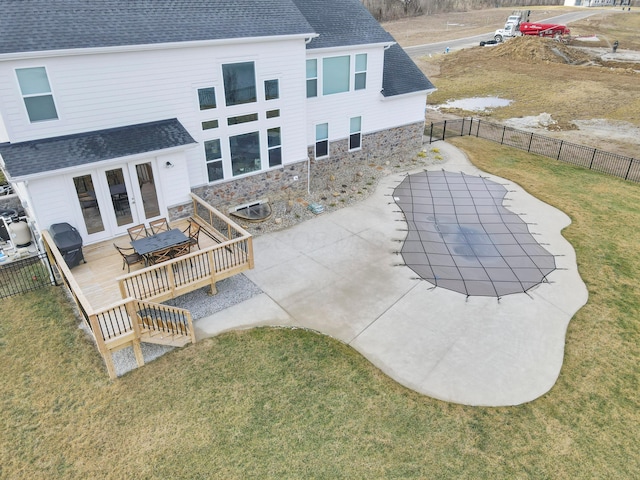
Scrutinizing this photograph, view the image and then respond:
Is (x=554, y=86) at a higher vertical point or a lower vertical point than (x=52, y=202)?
lower

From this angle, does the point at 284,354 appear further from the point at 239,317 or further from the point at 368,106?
the point at 368,106

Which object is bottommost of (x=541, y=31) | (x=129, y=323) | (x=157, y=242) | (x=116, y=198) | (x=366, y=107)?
(x=129, y=323)

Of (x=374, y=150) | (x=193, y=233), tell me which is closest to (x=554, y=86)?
(x=374, y=150)

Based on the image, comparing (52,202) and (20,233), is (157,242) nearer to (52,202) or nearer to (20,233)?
(52,202)

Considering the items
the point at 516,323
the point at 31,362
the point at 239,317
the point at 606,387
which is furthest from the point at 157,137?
the point at 606,387

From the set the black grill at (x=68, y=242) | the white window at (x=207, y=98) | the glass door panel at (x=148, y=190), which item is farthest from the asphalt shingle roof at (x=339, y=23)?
the black grill at (x=68, y=242)

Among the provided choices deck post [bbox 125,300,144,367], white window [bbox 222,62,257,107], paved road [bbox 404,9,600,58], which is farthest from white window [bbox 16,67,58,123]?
paved road [bbox 404,9,600,58]

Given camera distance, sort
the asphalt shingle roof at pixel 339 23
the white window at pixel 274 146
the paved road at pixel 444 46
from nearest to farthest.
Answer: the white window at pixel 274 146
the asphalt shingle roof at pixel 339 23
the paved road at pixel 444 46

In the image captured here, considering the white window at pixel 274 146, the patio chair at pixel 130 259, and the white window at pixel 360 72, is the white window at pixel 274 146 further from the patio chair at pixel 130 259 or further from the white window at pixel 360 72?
the patio chair at pixel 130 259
